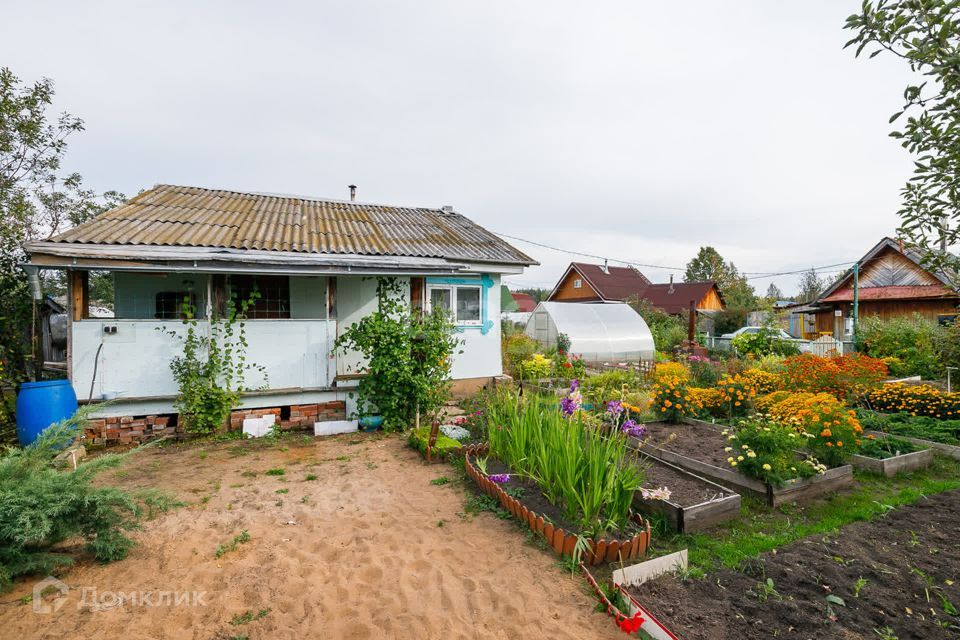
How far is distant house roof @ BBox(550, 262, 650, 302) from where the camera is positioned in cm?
3481

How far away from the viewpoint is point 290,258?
750 cm

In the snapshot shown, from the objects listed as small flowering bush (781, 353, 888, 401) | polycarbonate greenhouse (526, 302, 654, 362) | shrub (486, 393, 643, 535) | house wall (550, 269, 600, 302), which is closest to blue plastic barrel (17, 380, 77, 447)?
shrub (486, 393, 643, 535)

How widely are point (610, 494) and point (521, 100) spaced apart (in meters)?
8.93

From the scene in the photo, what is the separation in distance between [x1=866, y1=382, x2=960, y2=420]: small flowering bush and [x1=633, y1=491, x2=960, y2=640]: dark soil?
506cm

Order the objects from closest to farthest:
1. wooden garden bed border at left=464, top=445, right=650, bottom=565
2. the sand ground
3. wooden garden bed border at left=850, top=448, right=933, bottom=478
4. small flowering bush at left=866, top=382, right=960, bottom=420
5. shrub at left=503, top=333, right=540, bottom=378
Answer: the sand ground → wooden garden bed border at left=464, top=445, right=650, bottom=565 → wooden garden bed border at left=850, top=448, right=933, bottom=478 → small flowering bush at left=866, top=382, right=960, bottom=420 → shrub at left=503, top=333, right=540, bottom=378

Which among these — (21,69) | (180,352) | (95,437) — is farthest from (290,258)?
(21,69)

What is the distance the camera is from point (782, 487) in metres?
4.53

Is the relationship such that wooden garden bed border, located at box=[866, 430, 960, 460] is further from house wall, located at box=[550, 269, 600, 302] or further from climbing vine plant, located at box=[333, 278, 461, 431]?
house wall, located at box=[550, 269, 600, 302]

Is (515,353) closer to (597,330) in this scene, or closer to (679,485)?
(597,330)

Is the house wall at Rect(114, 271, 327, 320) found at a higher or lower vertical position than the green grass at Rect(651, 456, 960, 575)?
higher

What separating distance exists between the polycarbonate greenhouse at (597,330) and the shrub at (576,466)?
12.0 meters

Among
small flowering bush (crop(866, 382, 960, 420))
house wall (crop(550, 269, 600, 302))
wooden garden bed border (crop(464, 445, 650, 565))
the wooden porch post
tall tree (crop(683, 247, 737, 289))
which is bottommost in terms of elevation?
wooden garden bed border (crop(464, 445, 650, 565))

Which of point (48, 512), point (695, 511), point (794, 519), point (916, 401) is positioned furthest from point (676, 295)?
point (48, 512)

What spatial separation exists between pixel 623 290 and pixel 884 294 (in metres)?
17.1
